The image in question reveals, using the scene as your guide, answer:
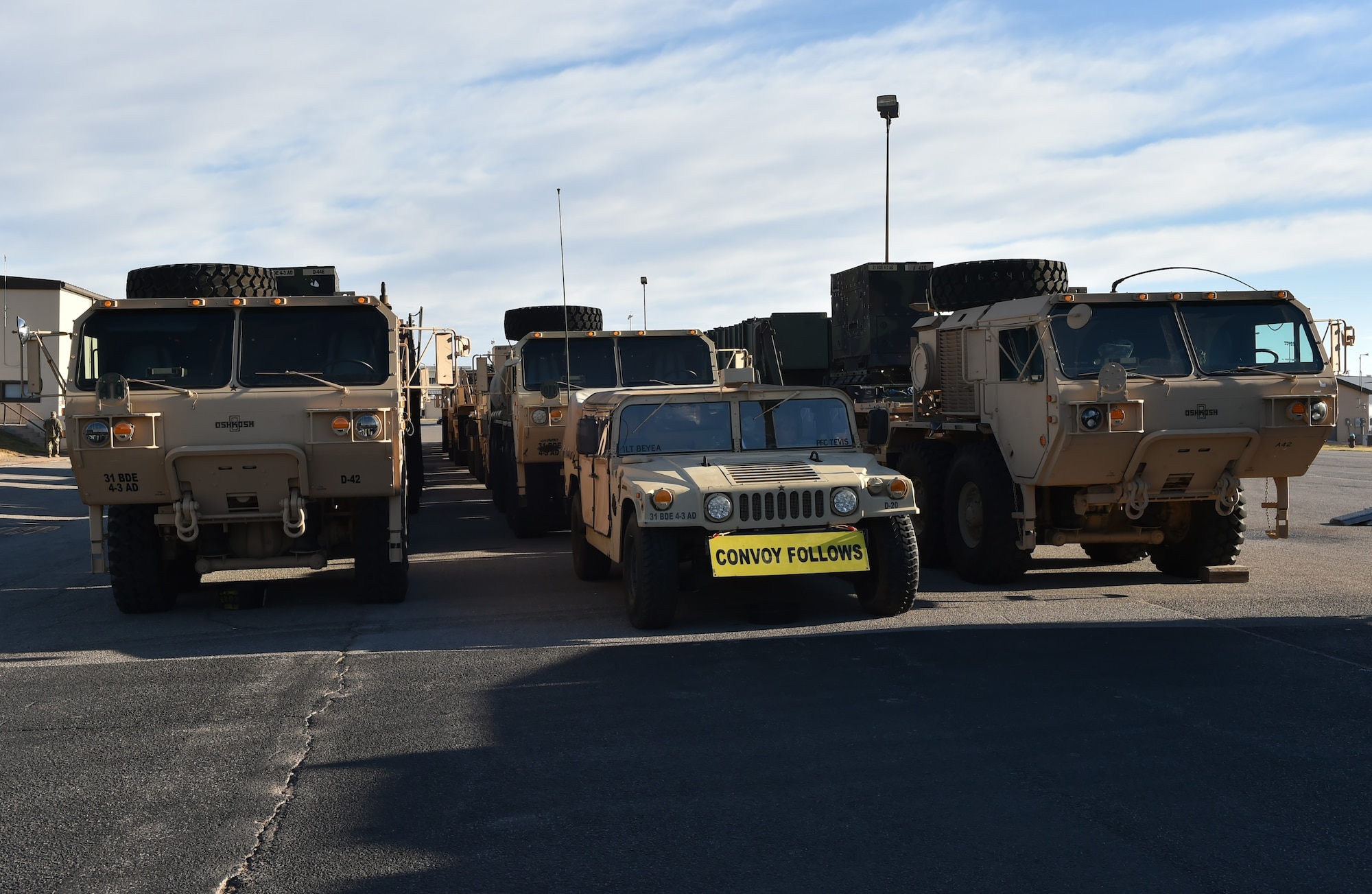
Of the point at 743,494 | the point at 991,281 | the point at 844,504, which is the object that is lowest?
the point at 844,504

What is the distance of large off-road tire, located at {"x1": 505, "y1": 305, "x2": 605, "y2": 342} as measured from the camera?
20156 mm

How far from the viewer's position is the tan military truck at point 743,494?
8.86 m

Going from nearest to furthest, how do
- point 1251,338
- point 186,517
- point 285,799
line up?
point 285,799
point 186,517
point 1251,338

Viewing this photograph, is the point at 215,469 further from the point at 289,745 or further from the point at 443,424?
the point at 443,424

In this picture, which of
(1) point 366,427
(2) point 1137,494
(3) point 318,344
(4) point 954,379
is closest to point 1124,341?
(2) point 1137,494

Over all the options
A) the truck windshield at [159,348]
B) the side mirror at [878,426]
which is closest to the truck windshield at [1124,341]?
the side mirror at [878,426]

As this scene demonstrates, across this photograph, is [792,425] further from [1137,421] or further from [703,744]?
[703,744]

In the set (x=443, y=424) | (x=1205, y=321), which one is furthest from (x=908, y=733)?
(x=443, y=424)

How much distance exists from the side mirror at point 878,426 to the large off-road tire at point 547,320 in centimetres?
1011

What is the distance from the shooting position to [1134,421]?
1002cm

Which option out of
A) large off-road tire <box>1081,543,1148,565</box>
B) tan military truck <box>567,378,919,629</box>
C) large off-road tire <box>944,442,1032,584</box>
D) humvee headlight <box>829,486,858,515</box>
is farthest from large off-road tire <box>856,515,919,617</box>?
large off-road tire <box>1081,543,1148,565</box>

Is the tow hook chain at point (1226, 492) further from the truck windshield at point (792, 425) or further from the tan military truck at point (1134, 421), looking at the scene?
the truck windshield at point (792, 425)

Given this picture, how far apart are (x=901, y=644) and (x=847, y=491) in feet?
4.05

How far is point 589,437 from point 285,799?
5.28 m
